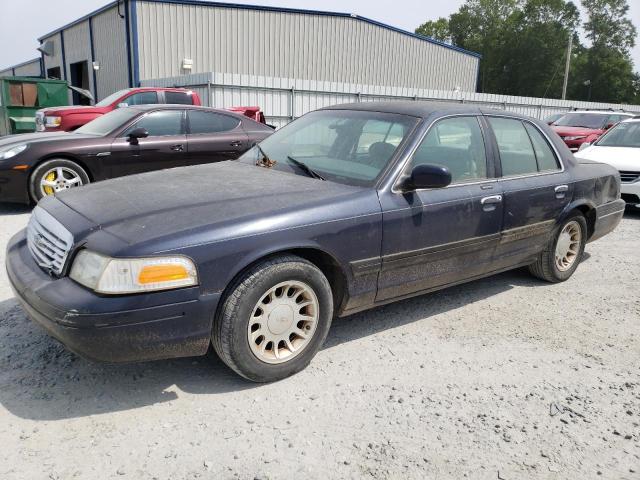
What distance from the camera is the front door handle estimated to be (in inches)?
155

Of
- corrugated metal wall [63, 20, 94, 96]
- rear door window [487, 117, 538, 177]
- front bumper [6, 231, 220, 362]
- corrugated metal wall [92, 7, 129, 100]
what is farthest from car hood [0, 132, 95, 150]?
corrugated metal wall [63, 20, 94, 96]

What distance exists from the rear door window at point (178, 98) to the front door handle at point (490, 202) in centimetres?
880

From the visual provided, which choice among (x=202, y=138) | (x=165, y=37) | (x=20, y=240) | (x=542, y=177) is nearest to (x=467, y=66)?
(x=165, y=37)

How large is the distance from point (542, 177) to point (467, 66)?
2823 cm

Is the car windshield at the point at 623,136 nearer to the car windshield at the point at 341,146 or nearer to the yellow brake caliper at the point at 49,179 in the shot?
the car windshield at the point at 341,146

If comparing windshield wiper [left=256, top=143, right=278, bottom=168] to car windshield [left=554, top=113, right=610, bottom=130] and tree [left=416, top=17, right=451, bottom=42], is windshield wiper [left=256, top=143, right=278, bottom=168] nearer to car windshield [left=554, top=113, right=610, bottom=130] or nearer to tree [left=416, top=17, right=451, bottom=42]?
car windshield [left=554, top=113, right=610, bottom=130]

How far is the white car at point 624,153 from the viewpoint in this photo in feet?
26.2

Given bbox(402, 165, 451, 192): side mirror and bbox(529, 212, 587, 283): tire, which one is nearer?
bbox(402, 165, 451, 192): side mirror

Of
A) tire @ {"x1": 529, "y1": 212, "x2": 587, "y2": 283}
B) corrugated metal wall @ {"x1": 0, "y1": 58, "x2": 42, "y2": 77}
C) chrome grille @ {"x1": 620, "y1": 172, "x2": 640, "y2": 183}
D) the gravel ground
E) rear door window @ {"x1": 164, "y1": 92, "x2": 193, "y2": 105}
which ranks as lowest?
the gravel ground

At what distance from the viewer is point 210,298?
272cm

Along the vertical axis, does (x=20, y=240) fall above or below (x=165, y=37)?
below

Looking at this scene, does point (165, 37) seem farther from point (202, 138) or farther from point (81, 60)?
point (202, 138)

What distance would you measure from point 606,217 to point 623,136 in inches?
192

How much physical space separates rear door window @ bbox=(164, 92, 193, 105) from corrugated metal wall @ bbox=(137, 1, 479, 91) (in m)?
9.71
